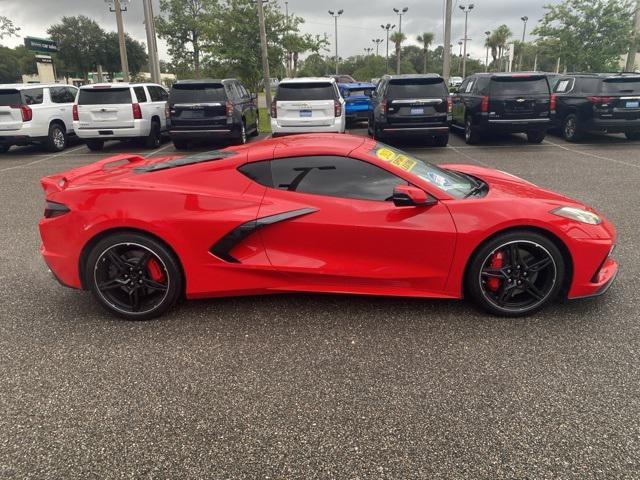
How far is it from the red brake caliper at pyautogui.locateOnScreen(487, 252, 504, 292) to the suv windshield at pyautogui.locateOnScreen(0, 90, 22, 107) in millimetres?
12812

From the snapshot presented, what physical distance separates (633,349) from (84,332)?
3791 mm

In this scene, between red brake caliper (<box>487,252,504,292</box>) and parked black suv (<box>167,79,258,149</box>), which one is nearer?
red brake caliper (<box>487,252,504,292</box>)

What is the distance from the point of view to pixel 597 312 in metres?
3.79

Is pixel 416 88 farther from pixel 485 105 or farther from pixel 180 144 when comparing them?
pixel 180 144

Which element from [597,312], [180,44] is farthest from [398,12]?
[597,312]

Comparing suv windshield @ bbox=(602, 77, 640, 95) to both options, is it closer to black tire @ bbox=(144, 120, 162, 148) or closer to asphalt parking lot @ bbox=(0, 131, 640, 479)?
asphalt parking lot @ bbox=(0, 131, 640, 479)

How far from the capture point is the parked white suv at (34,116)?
1233 cm

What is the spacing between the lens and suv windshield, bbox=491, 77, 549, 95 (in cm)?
1205

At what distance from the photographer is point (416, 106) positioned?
466 inches

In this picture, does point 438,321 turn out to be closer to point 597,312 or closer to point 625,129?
point 597,312

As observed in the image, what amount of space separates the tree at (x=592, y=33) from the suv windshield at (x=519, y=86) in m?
12.3

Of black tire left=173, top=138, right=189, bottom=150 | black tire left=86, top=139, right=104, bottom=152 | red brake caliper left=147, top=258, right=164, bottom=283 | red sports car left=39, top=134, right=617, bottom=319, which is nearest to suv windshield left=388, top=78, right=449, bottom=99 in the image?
black tire left=173, top=138, right=189, bottom=150

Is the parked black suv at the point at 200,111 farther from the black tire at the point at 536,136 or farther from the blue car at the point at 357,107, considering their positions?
the black tire at the point at 536,136

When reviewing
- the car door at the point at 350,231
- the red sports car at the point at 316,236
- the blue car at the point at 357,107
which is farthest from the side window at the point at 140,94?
the car door at the point at 350,231
